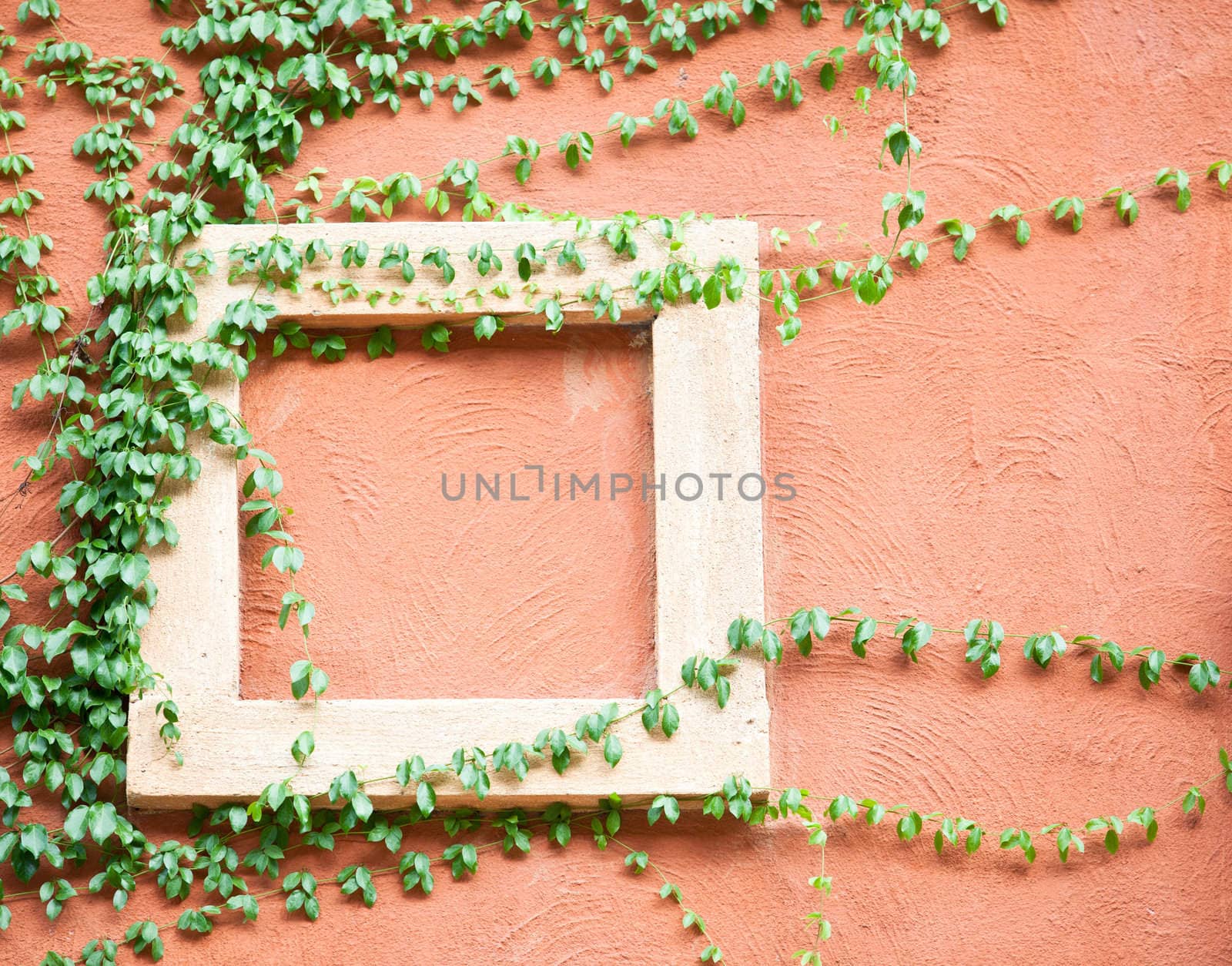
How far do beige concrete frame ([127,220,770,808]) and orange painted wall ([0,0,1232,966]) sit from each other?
0.34 ft

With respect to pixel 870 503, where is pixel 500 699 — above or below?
below

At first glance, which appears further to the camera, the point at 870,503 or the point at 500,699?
the point at 870,503

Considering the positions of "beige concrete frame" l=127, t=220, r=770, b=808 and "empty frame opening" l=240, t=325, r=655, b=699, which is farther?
"empty frame opening" l=240, t=325, r=655, b=699

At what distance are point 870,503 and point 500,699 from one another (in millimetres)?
906

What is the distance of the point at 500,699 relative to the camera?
238cm

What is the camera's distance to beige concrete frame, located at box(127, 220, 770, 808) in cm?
232

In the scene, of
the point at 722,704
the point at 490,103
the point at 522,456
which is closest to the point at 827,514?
the point at 722,704

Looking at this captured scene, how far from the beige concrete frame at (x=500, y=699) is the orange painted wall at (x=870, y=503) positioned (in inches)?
4.1

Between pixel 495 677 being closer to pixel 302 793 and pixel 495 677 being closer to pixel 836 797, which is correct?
pixel 302 793

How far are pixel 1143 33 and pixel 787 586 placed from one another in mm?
1550

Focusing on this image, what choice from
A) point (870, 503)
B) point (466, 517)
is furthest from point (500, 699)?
point (870, 503)

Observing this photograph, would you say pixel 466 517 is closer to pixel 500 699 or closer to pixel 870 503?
pixel 500 699

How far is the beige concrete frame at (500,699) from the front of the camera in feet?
7.61

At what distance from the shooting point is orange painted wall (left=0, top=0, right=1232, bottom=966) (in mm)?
2381
